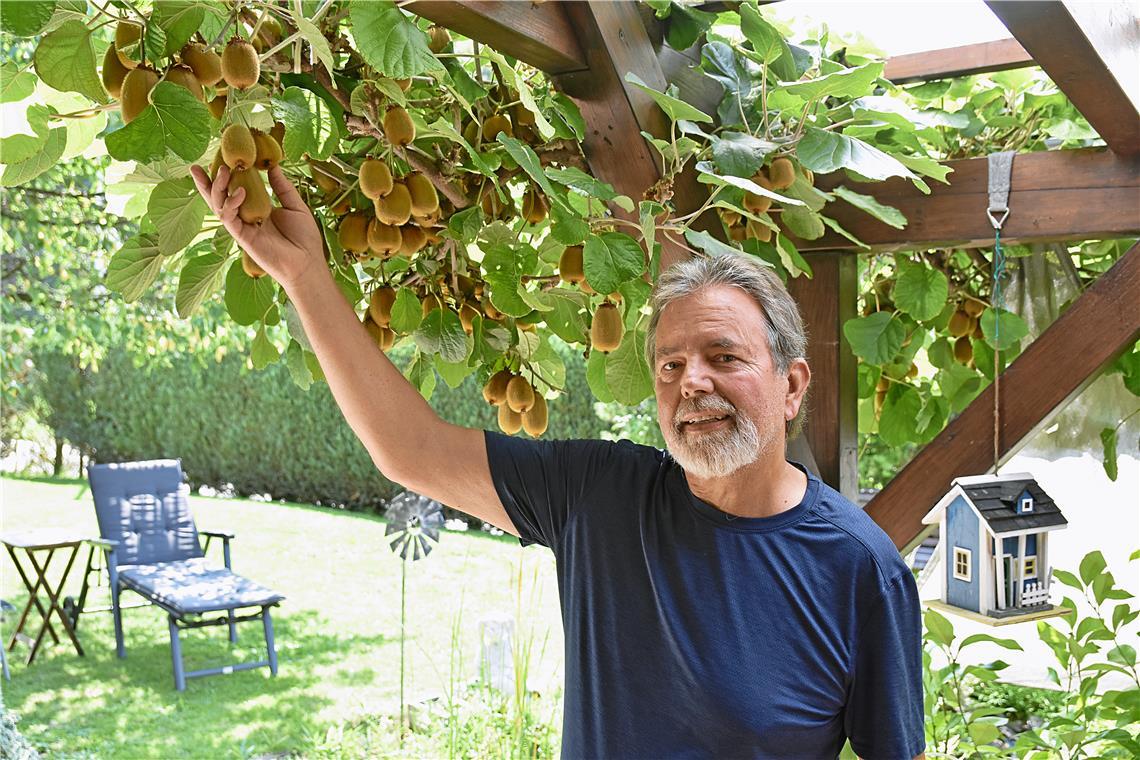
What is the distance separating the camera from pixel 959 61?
5.98 feet

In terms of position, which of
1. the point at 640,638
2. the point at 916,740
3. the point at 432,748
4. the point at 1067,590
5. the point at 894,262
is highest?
the point at 894,262

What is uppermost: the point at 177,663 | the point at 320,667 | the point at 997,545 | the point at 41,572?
the point at 997,545

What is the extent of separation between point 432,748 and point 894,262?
8.69 feet

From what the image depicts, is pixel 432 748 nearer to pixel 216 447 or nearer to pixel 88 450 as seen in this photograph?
pixel 216 447

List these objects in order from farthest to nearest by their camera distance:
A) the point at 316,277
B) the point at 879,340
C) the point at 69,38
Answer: the point at 879,340 → the point at 316,277 → the point at 69,38

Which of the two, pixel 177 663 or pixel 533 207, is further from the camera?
pixel 177 663

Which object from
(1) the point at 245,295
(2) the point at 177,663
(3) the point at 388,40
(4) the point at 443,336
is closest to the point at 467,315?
(4) the point at 443,336

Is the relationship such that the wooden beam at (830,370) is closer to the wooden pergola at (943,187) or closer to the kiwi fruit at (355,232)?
the wooden pergola at (943,187)

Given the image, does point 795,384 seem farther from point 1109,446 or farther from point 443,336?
point 1109,446

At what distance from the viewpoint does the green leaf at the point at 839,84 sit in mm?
1239

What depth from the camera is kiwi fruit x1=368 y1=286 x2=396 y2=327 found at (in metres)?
1.39

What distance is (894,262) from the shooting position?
2168 millimetres

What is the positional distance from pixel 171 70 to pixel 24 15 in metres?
0.14

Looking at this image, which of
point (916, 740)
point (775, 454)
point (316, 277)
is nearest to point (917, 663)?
point (916, 740)
